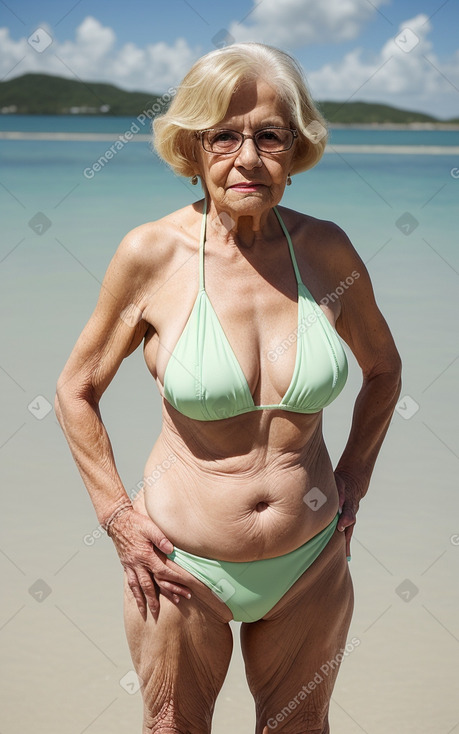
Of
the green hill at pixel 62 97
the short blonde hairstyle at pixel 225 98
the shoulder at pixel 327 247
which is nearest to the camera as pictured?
the short blonde hairstyle at pixel 225 98

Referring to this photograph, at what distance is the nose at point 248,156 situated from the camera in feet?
6.64

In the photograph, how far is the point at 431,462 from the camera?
5227mm

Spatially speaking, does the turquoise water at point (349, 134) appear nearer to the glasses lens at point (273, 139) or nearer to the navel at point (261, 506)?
the glasses lens at point (273, 139)

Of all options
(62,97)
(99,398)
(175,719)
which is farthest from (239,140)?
(62,97)

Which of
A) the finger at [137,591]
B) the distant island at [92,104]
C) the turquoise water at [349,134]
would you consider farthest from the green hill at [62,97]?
the finger at [137,591]

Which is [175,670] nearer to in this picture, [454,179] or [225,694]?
[225,694]

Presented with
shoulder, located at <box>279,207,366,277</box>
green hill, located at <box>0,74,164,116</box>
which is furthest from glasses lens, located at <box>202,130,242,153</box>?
green hill, located at <box>0,74,164,116</box>

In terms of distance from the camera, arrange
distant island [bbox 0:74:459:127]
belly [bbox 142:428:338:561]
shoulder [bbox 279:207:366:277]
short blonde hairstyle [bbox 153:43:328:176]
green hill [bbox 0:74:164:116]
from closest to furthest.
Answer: short blonde hairstyle [bbox 153:43:328:176] < belly [bbox 142:428:338:561] < shoulder [bbox 279:207:366:277] < distant island [bbox 0:74:459:127] < green hill [bbox 0:74:164:116]

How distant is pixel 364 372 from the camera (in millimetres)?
2467

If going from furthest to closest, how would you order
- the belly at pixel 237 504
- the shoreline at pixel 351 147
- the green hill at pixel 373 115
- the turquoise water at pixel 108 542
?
the green hill at pixel 373 115, the shoreline at pixel 351 147, the turquoise water at pixel 108 542, the belly at pixel 237 504

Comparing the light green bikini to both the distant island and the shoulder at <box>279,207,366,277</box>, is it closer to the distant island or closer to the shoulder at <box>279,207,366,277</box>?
the shoulder at <box>279,207,366,277</box>

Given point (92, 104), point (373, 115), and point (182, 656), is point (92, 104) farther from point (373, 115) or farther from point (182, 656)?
point (182, 656)

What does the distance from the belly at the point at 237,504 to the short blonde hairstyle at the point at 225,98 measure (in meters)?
0.69

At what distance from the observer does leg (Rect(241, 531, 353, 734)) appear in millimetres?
2280
